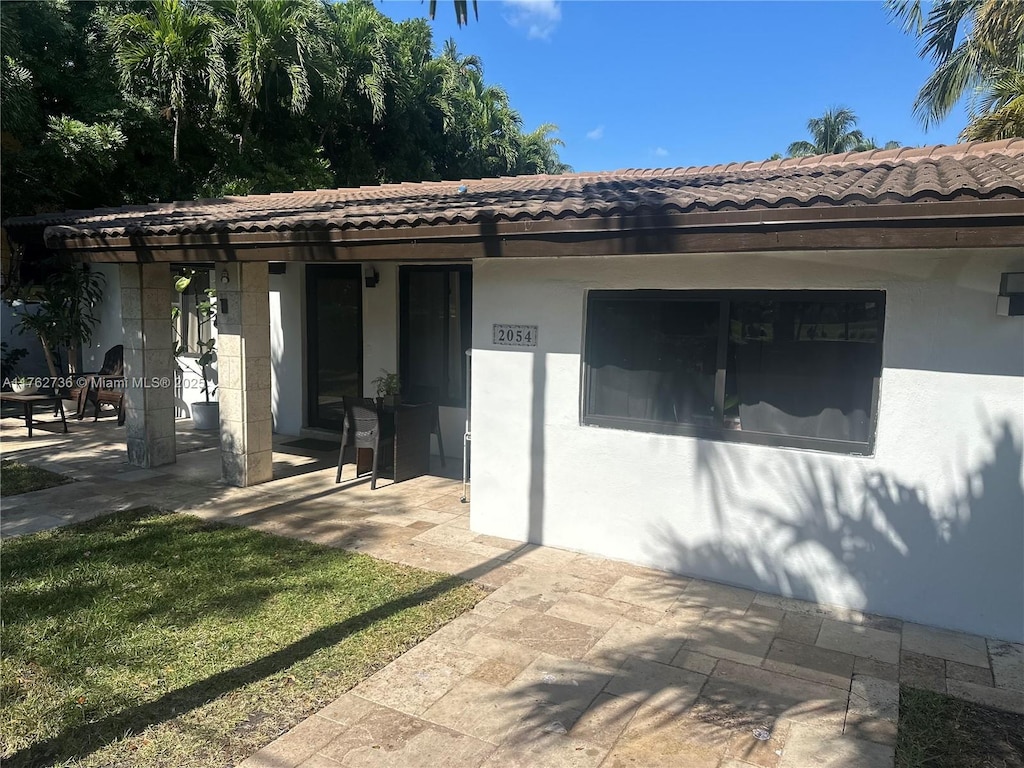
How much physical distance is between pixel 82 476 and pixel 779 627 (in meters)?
8.04

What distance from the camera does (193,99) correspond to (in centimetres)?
1427

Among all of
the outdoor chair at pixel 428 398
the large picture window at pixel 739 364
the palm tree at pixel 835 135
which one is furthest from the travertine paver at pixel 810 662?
the palm tree at pixel 835 135

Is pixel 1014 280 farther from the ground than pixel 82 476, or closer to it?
farther from the ground

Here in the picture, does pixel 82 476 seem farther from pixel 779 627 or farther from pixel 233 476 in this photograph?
pixel 779 627

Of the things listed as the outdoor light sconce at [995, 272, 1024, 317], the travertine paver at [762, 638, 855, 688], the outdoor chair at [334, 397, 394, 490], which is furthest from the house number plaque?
the outdoor light sconce at [995, 272, 1024, 317]

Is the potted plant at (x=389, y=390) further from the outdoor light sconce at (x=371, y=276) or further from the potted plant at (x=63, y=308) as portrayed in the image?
the potted plant at (x=63, y=308)

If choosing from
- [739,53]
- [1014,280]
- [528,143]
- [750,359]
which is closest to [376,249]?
[750,359]

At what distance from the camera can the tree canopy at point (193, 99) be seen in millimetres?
11414

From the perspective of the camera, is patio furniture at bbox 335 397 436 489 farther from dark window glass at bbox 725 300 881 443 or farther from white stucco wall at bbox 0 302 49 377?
white stucco wall at bbox 0 302 49 377

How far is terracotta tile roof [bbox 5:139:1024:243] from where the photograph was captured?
414 centimetres

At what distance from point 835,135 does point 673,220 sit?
46628 millimetres

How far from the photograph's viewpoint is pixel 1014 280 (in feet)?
13.8

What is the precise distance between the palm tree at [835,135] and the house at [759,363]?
41942 millimetres

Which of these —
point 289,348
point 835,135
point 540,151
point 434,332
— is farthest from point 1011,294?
point 835,135
